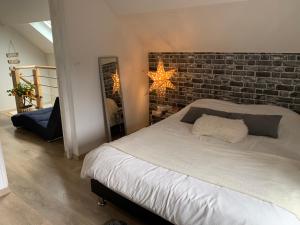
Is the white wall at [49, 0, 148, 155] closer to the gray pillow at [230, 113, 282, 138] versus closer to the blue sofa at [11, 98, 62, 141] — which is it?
the blue sofa at [11, 98, 62, 141]

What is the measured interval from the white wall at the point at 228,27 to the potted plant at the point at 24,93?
2747mm

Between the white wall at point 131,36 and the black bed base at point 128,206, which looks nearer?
the black bed base at point 128,206

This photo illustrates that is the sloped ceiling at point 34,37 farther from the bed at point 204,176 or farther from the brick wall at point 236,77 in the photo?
the bed at point 204,176

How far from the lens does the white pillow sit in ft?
7.93

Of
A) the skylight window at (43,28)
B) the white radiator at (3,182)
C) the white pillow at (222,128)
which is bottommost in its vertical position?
the white radiator at (3,182)

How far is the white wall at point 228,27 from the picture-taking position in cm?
254

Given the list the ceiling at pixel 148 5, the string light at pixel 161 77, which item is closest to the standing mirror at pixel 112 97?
the string light at pixel 161 77

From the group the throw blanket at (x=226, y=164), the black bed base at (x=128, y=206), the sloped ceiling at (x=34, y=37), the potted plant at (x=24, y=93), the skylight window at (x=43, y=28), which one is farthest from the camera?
the sloped ceiling at (x=34, y=37)

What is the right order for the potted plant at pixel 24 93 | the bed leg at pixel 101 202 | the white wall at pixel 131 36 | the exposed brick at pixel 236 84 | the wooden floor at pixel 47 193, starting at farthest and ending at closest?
the potted plant at pixel 24 93 < the exposed brick at pixel 236 84 < the white wall at pixel 131 36 < the bed leg at pixel 101 202 < the wooden floor at pixel 47 193

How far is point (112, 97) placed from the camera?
356cm

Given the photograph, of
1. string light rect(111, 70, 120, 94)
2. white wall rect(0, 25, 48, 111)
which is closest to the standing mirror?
string light rect(111, 70, 120, 94)

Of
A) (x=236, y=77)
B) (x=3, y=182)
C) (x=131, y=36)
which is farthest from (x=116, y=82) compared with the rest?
→ (x=3, y=182)

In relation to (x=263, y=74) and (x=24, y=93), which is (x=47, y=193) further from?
(x=24, y=93)

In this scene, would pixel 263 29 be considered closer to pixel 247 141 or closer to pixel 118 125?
pixel 247 141
